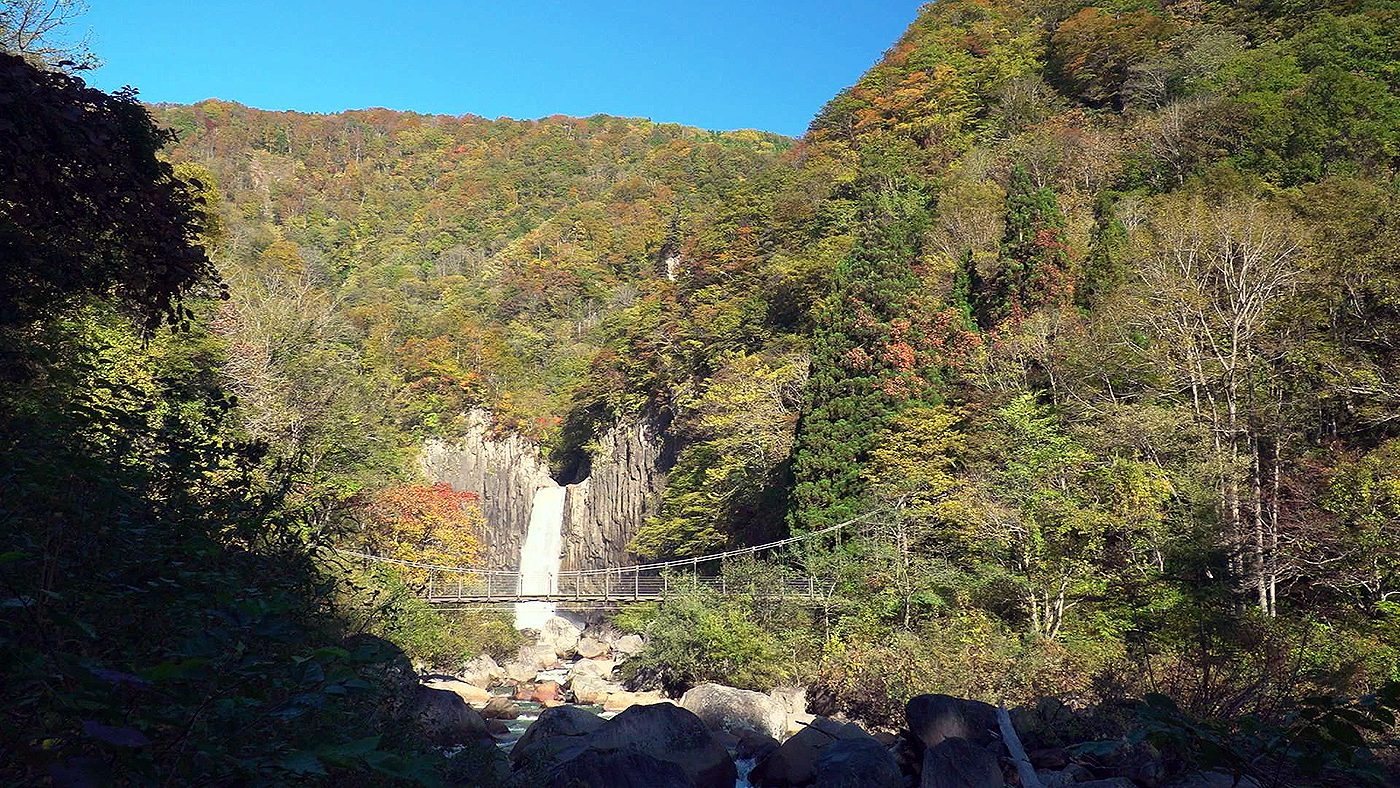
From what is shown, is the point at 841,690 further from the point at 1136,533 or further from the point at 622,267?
the point at 622,267

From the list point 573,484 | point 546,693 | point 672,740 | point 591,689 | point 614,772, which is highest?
point 573,484

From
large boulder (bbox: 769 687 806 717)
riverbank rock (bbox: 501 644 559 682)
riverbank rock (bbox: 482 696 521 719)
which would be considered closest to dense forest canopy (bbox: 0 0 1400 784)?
large boulder (bbox: 769 687 806 717)

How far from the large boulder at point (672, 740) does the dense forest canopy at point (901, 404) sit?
104 inches

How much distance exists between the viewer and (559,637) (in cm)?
2367

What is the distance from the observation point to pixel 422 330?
1601 inches

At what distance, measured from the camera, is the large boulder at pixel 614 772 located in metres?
6.79

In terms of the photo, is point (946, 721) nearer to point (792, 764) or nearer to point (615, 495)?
point (792, 764)

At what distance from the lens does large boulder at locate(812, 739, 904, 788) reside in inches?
290

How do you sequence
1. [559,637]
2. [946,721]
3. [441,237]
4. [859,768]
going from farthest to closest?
[441,237] < [559,637] < [946,721] < [859,768]

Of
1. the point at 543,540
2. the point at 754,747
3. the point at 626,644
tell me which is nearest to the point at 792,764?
the point at 754,747

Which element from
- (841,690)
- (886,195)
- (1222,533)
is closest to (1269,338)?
(1222,533)

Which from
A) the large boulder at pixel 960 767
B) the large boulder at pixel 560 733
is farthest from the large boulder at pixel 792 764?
the large boulder at pixel 560 733

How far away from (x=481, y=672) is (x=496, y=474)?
20.2m

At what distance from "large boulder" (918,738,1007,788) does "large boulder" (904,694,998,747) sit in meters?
0.91
